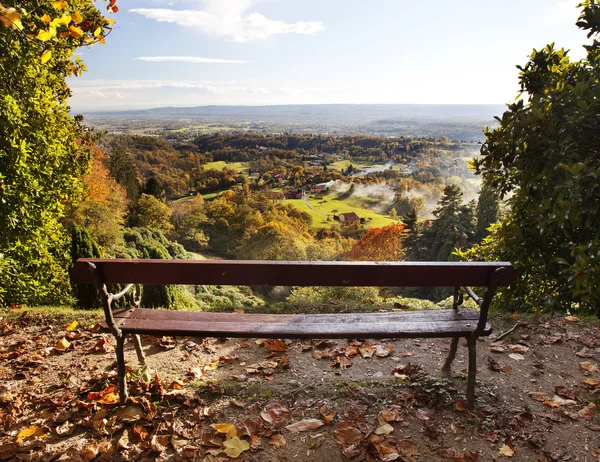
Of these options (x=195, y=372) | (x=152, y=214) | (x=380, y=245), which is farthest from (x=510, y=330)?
(x=380, y=245)

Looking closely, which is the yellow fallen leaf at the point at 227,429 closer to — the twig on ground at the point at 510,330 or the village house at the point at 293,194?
the twig on ground at the point at 510,330

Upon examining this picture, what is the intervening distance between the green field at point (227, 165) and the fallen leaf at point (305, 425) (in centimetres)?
5652

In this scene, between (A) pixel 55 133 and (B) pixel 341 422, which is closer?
(B) pixel 341 422

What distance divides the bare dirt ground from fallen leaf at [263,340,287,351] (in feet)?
0.04

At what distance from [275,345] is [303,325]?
90 cm

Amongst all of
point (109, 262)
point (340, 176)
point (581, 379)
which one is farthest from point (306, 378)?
point (340, 176)

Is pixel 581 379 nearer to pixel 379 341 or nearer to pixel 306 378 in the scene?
pixel 379 341

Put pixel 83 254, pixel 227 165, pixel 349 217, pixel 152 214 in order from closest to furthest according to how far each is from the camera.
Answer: pixel 83 254, pixel 152 214, pixel 349 217, pixel 227 165

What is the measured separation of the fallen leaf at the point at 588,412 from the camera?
2.46 metres

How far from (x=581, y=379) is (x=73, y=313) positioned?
4.52 metres

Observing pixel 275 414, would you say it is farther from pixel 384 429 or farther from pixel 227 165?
pixel 227 165

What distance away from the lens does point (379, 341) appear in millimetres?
3564

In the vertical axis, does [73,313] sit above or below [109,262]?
below

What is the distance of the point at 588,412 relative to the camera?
98.5 inches
